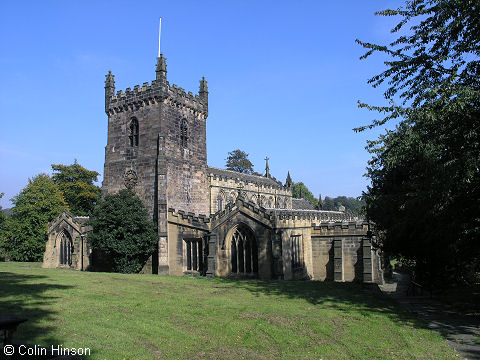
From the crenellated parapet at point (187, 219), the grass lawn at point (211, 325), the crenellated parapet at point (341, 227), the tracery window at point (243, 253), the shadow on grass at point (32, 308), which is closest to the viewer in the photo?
the shadow on grass at point (32, 308)

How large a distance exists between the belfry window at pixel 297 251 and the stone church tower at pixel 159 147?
9.19m

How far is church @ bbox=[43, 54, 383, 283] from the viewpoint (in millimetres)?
26391

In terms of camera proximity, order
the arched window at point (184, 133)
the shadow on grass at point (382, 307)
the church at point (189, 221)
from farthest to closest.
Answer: the arched window at point (184, 133) < the church at point (189, 221) < the shadow on grass at point (382, 307)

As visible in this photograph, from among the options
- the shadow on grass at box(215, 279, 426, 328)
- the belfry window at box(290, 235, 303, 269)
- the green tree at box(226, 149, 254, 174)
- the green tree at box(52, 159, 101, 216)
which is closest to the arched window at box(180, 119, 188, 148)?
the belfry window at box(290, 235, 303, 269)

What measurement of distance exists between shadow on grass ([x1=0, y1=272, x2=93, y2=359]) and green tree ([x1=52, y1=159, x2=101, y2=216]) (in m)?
39.5

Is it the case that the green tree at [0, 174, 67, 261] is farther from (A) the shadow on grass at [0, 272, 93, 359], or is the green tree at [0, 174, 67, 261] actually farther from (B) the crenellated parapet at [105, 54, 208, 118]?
(A) the shadow on grass at [0, 272, 93, 359]

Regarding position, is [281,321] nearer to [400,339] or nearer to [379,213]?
[400,339]

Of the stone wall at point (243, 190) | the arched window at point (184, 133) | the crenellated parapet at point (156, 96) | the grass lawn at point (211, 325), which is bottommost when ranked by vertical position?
the grass lawn at point (211, 325)

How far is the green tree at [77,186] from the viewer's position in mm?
53469

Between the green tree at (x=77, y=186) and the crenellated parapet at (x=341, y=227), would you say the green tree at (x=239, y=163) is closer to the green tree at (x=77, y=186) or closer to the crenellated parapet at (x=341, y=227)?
the green tree at (x=77, y=186)

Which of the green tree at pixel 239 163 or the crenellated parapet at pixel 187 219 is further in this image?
the green tree at pixel 239 163

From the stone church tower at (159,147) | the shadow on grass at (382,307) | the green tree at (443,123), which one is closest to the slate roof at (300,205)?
the stone church tower at (159,147)

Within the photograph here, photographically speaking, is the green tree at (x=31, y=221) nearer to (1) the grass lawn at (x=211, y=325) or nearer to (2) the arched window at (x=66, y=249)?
(2) the arched window at (x=66, y=249)

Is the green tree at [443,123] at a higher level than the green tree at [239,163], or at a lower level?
lower
